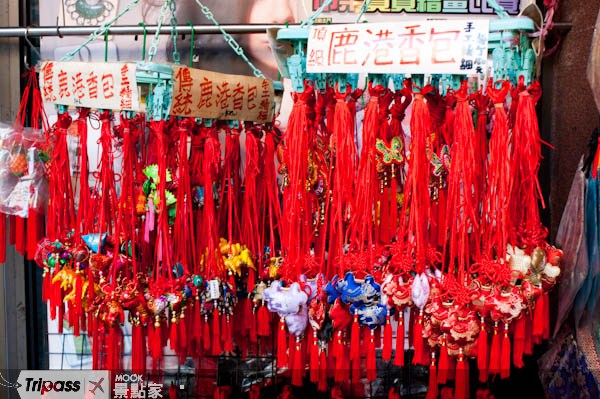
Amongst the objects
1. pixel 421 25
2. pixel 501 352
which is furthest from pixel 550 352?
pixel 421 25

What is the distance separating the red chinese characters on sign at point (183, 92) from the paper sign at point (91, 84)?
0.30 ft

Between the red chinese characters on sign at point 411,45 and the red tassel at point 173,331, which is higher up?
the red chinese characters on sign at point 411,45

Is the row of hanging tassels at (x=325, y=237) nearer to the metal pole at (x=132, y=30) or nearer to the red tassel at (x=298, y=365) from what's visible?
the red tassel at (x=298, y=365)

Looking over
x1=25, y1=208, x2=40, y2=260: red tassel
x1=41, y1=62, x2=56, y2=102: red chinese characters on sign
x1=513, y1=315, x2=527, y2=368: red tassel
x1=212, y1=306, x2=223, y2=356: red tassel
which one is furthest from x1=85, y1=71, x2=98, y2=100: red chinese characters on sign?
x1=513, y1=315, x2=527, y2=368: red tassel

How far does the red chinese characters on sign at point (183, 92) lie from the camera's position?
150 cm

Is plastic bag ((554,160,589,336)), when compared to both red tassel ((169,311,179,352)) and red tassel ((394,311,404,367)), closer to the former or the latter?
red tassel ((394,311,404,367))

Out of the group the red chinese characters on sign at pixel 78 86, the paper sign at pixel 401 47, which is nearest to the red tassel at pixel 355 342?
the paper sign at pixel 401 47

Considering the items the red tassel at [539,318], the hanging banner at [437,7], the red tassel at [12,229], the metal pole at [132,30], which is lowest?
the red tassel at [539,318]

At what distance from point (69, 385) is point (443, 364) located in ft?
3.16

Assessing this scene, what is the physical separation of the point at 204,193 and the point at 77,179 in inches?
22.6

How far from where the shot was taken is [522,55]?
133 centimetres

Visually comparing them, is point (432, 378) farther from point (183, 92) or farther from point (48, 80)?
point (48, 80)

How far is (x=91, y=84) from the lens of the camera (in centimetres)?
153

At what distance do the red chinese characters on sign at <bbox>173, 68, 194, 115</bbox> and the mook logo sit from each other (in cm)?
73
